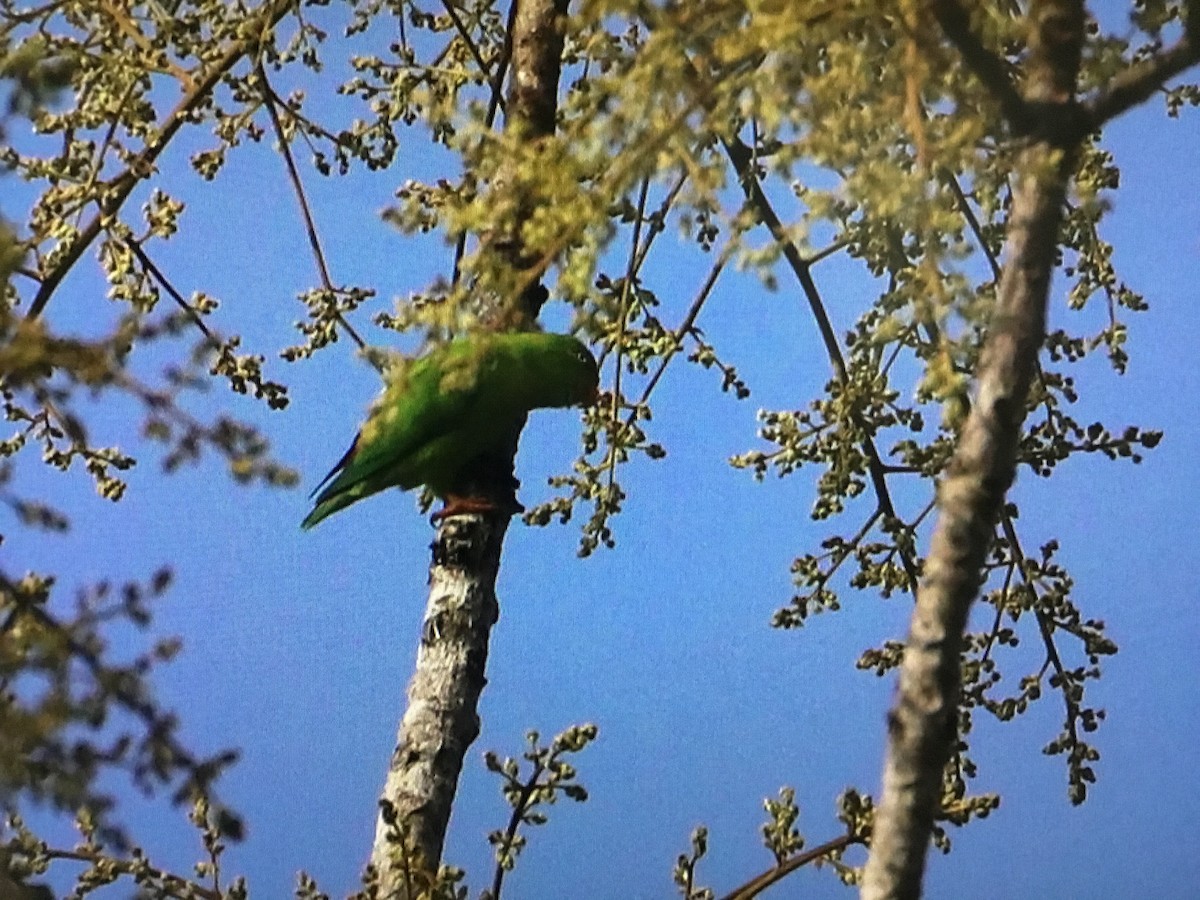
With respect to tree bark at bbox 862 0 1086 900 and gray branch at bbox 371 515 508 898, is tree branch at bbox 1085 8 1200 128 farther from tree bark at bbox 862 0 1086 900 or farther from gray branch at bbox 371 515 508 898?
gray branch at bbox 371 515 508 898

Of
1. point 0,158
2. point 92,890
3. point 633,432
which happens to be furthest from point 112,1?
point 92,890

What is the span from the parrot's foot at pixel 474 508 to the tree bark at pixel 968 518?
539 mm

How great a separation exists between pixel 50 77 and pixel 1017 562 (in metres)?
0.56

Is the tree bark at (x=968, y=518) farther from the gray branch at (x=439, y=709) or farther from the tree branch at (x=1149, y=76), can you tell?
the gray branch at (x=439, y=709)

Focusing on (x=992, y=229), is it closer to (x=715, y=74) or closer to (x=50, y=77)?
(x=715, y=74)

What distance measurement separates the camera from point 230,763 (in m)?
0.48

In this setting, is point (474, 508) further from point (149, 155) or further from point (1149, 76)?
point (1149, 76)

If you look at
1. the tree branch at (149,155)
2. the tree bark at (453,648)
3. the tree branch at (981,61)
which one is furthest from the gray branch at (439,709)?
the tree branch at (981,61)

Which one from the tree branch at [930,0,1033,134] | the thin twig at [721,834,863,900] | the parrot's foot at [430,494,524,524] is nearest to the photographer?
the tree branch at [930,0,1033,134]

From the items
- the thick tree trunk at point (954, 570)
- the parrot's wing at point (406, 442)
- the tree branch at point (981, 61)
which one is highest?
the parrot's wing at point (406, 442)

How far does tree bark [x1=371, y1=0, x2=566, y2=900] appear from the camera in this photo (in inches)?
29.2

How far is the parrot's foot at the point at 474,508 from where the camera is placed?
0.92 meters

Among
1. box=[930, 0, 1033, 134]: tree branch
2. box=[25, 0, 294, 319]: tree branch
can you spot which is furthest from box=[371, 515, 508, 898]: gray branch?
box=[930, 0, 1033, 134]: tree branch

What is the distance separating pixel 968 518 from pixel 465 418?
63cm
